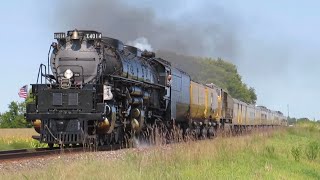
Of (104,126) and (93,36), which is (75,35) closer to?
(93,36)

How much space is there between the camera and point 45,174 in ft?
29.7

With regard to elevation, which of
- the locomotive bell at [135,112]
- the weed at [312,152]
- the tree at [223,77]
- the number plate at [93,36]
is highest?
the tree at [223,77]

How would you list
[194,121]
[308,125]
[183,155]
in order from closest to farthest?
[183,155], [194,121], [308,125]

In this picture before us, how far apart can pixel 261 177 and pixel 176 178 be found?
269 cm

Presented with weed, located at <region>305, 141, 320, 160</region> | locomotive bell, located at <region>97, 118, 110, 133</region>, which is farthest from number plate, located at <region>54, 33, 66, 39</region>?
weed, located at <region>305, 141, 320, 160</region>

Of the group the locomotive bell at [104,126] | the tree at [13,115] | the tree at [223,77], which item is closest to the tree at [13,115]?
the tree at [13,115]

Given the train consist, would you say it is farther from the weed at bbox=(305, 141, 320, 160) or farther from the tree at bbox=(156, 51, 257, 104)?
the tree at bbox=(156, 51, 257, 104)

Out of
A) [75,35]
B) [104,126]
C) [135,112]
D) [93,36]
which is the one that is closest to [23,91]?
[75,35]

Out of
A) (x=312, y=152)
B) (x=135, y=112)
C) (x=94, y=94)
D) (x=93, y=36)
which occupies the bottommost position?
(x=312, y=152)

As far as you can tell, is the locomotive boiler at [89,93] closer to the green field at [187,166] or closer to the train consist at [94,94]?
the train consist at [94,94]

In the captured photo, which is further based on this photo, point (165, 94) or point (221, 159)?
point (165, 94)

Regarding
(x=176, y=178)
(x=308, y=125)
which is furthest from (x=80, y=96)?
(x=308, y=125)

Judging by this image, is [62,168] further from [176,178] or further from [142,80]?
[142,80]

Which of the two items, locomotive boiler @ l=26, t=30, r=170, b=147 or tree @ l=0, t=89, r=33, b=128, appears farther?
tree @ l=0, t=89, r=33, b=128
